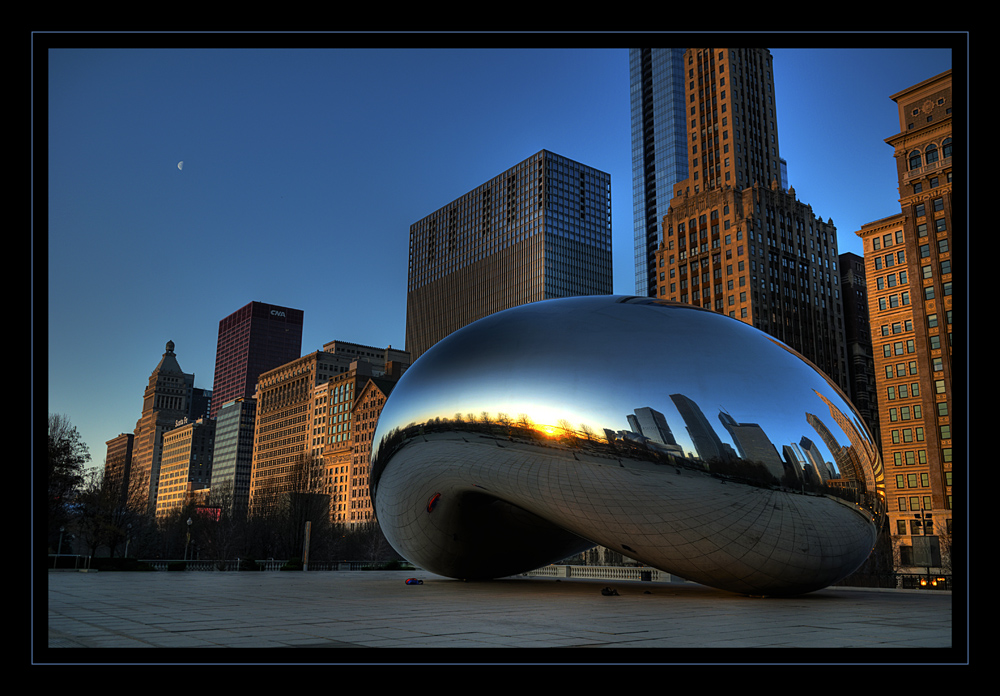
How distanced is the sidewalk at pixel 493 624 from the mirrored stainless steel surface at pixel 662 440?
42.4 inches

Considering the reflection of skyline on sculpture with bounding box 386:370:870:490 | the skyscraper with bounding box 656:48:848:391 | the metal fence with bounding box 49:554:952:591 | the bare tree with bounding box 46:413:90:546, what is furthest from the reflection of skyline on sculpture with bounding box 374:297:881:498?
the skyscraper with bounding box 656:48:848:391

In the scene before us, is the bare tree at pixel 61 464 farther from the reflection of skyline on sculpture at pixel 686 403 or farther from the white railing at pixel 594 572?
the reflection of skyline on sculpture at pixel 686 403

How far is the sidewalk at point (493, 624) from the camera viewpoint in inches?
272

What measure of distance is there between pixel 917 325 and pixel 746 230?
32.3 m

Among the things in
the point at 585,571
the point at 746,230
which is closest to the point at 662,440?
the point at 585,571

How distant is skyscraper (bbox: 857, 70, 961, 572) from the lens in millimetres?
83312

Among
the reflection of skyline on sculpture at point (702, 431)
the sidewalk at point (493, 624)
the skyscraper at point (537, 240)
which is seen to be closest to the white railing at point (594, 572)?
the sidewalk at point (493, 624)

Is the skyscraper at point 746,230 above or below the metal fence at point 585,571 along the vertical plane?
above

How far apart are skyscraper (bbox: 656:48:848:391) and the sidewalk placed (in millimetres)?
105653

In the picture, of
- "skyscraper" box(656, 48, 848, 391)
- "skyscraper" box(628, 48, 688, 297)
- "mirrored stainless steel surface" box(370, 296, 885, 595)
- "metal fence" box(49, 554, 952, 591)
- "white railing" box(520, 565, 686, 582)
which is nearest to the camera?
"mirrored stainless steel surface" box(370, 296, 885, 595)

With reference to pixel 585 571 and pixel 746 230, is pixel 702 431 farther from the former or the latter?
pixel 746 230

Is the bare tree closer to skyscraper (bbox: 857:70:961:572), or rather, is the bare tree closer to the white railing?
the white railing
